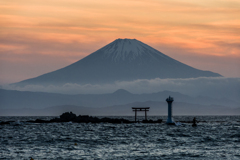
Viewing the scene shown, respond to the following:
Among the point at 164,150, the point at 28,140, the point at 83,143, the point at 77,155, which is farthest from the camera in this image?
the point at 28,140

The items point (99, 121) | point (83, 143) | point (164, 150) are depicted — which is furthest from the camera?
point (99, 121)

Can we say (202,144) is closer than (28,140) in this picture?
Yes

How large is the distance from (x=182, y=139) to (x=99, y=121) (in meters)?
53.5

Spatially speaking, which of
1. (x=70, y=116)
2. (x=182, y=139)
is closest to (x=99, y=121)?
(x=70, y=116)

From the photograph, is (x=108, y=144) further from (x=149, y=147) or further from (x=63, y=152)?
(x=63, y=152)

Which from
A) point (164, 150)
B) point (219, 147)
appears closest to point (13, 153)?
point (164, 150)

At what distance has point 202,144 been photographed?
193 ft

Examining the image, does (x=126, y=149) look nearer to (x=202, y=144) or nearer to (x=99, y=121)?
(x=202, y=144)

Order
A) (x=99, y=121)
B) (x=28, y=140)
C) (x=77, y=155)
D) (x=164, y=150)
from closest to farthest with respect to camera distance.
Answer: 1. (x=77, y=155)
2. (x=164, y=150)
3. (x=28, y=140)
4. (x=99, y=121)

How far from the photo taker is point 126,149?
52750 millimetres

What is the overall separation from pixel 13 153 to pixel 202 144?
21558 mm

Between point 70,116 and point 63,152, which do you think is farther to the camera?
point 70,116

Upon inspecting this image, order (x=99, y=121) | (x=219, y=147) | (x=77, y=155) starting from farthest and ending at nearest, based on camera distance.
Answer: (x=99, y=121)
(x=219, y=147)
(x=77, y=155)

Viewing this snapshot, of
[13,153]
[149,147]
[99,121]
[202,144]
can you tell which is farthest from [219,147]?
[99,121]
